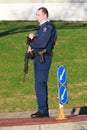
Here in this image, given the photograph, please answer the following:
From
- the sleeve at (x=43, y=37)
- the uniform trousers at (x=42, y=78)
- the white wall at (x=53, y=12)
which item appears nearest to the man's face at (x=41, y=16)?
the sleeve at (x=43, y=37)

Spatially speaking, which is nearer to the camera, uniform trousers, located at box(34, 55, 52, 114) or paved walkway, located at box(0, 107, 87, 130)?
paved walkway, located at box(0, 107, 87, 130)

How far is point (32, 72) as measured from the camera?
52.7 feet

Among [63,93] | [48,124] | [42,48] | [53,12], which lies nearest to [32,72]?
[42,48]

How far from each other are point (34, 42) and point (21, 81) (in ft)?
20.3

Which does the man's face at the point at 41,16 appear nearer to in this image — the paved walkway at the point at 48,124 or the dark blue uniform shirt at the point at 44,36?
the dark blue uniform shirt at the point at 44,36

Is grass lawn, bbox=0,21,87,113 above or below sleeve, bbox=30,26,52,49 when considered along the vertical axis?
below

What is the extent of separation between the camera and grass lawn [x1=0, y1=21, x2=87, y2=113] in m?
12.7

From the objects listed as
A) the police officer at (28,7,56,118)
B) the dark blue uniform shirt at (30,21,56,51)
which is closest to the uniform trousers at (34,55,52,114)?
the police officer at (28,7,56,118)

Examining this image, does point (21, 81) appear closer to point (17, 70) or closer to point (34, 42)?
point (17, 70)

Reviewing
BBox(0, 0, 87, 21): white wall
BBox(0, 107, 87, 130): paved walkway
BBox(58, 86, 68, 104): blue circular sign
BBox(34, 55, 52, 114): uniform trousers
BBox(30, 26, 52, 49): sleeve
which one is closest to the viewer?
BBox(0, 107, 87, 130): paved walkway

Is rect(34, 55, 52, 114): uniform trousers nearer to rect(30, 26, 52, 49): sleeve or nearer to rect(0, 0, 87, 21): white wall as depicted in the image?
rect(30, 26, 52, 49): sleeve

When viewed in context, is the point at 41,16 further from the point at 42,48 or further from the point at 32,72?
the point at 32,72

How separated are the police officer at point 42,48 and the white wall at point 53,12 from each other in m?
23.8

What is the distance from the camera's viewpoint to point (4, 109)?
1217 centimetres
